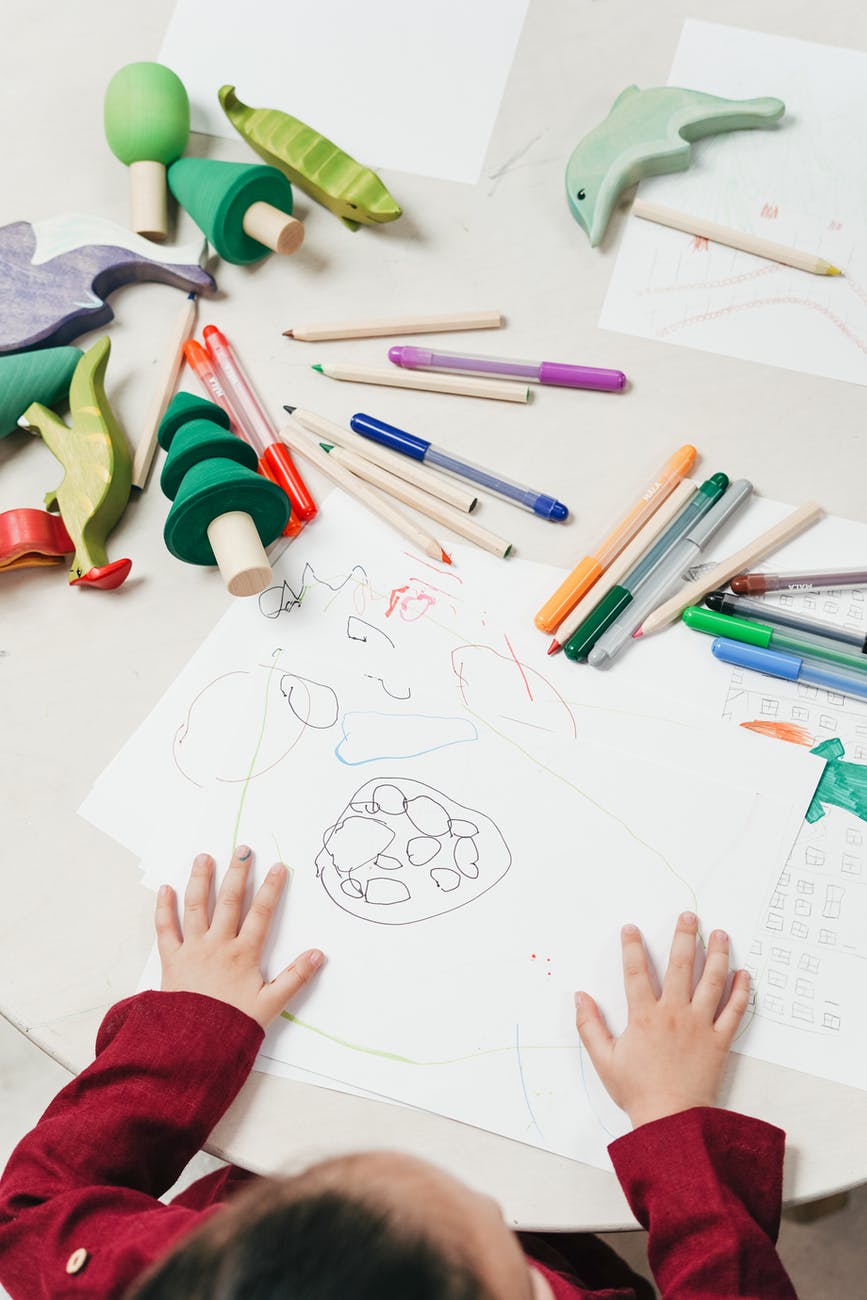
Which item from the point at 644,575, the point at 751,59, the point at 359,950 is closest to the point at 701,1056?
the point at 359,950

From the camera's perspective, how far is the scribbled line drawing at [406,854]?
62cm

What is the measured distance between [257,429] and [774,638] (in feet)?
1.25

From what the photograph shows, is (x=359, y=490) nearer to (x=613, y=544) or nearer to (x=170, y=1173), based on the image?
(x=613, y=544)

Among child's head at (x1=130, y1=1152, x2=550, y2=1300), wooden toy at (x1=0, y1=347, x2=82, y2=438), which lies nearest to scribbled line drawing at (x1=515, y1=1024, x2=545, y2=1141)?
child's head at (x1=130, y1=1152, x2=550, y2=1300)

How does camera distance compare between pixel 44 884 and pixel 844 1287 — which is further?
pixel 844 1287

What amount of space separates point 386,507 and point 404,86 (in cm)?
39

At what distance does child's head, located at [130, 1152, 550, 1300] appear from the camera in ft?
1.31

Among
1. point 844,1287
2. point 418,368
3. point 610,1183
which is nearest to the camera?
point 610,1183

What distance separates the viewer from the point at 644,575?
27.7 inches

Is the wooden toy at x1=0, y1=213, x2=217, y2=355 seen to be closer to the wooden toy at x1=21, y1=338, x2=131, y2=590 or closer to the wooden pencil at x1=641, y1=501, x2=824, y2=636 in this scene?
the wooden toy at x1=21, y1=338, x2=131, y2=590

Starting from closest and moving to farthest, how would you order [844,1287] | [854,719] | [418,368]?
1. [854,719]
2. [418,368]
3. [844,1287]

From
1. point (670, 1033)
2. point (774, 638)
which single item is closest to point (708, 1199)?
point (670, 1033)

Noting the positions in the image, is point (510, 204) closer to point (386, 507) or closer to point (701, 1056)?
point (386, 507)

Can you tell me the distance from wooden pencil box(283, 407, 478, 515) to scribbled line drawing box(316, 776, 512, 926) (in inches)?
8.0
